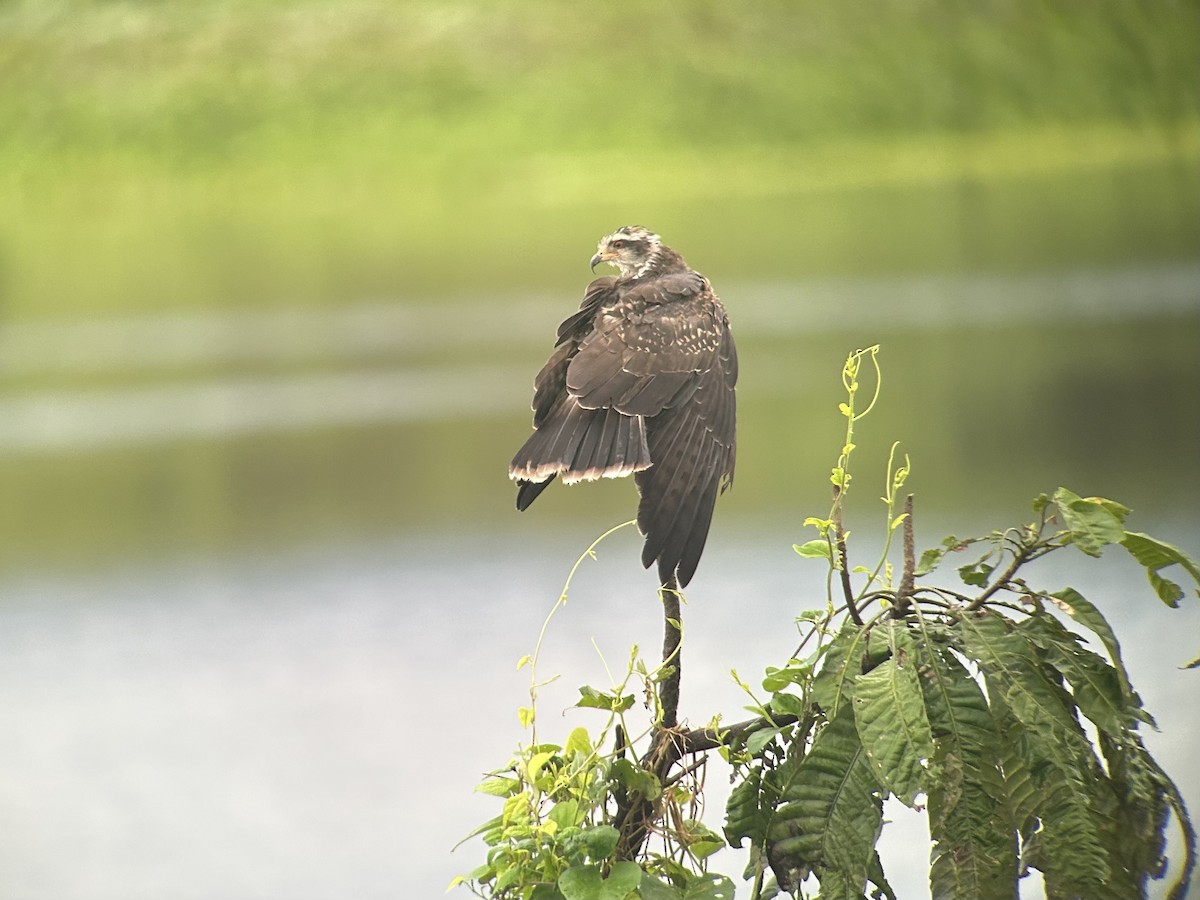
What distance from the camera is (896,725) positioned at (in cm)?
133

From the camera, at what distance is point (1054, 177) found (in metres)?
23.4

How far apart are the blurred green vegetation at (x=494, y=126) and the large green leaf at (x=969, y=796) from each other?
57.7 feet

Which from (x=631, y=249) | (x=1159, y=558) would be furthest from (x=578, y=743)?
(x=631, y=249)

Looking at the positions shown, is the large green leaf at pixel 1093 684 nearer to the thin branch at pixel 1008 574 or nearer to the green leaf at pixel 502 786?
the thin branch at pixel 1008 574

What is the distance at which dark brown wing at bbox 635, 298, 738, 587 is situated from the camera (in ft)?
5.15

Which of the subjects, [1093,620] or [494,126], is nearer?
[1093,620]

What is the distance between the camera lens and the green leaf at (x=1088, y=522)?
4.47ft

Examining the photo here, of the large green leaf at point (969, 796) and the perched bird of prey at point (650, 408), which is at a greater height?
the perched bird of prey at point (650, 408)

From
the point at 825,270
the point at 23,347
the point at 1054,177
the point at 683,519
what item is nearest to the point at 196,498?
the point at 23,347

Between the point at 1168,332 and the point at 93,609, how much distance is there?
1016 centimetres

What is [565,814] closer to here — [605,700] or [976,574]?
[605,700]

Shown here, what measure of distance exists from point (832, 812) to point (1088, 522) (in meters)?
0.37

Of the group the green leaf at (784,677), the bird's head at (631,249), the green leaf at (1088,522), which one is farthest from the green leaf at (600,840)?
the bird's head at (631,249)

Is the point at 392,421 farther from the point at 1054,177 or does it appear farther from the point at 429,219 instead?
the point at 1054,177
